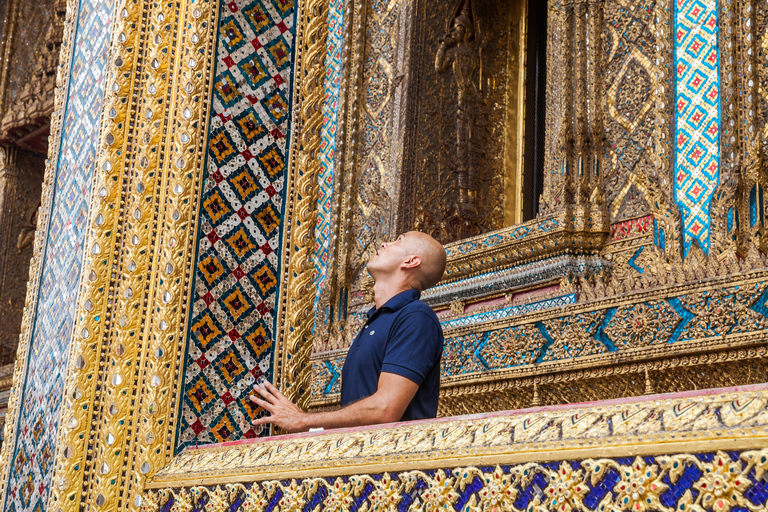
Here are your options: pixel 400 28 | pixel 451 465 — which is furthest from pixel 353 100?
pixel 451 465

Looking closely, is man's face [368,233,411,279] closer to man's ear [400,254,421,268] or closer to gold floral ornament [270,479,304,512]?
man's ear [400,254,421,268]

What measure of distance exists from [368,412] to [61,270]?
100 centimetres

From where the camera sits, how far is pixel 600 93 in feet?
16.8

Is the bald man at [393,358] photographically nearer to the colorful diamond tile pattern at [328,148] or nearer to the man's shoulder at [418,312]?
the man's shoulder at [418,312]

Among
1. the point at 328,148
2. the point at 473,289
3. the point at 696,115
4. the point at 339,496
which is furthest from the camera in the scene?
the point at 328,148

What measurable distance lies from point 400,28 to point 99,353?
15.2 feet

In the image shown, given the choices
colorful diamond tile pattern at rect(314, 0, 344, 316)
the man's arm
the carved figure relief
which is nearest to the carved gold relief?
the man's arm

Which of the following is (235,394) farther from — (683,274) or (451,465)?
(683,274)

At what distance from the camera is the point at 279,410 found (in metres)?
2.21

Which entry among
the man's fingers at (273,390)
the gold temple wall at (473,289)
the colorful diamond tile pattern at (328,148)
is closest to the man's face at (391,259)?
the gold temple wall at (473,289)

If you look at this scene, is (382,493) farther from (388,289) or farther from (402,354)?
(388,289)

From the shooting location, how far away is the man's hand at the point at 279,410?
84.6 inches

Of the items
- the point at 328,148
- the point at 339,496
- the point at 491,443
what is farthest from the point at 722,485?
the point at 328,148

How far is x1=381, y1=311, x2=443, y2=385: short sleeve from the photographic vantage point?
2107mm
